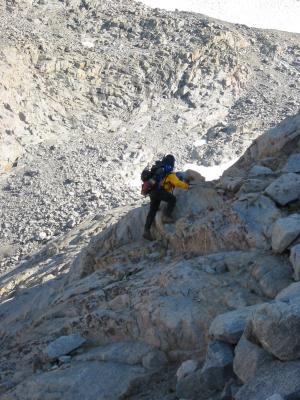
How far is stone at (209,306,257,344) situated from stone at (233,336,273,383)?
0.69 ft

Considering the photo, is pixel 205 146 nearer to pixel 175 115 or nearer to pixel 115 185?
pixel 175 115

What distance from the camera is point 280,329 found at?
4203mm

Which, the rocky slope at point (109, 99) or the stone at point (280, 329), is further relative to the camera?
the rocky slope at point (109, 99)

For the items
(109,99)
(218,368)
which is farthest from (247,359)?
(109,99)

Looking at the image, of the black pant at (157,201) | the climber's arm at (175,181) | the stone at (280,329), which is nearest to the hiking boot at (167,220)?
the black pant at (157,201)

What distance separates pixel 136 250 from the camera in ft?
32.5

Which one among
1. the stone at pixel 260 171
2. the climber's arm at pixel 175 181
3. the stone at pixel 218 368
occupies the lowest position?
the stone at pixel 218 368

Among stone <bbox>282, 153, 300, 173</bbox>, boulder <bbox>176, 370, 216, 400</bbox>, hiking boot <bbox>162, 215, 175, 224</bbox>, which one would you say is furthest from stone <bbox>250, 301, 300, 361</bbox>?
hiking boot <bbox>162, 215, 175, 224</bbox>

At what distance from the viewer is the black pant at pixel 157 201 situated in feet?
31.1

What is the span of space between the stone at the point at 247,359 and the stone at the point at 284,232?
2221 mm

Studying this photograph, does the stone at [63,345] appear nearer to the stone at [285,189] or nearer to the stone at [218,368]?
the stone at [218,368]

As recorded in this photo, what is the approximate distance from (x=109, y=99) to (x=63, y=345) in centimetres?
3149

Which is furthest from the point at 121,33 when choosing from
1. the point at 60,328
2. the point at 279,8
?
the point at 60,328

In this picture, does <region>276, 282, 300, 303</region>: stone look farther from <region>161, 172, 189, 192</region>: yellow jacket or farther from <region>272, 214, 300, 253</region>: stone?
<region>161, 172, 189, 192</region>: yellow jacket
